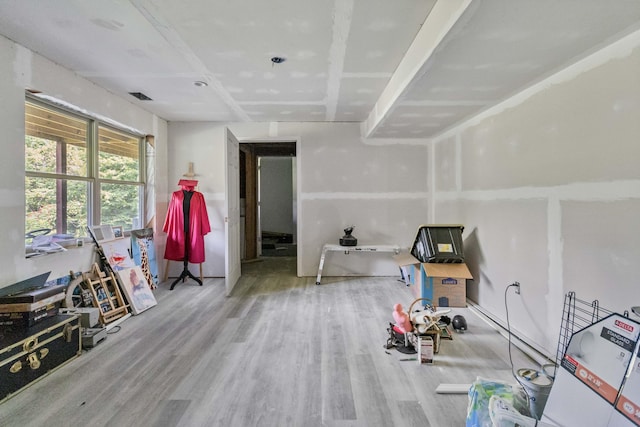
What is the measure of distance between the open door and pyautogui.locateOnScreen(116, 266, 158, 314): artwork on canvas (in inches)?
34.3

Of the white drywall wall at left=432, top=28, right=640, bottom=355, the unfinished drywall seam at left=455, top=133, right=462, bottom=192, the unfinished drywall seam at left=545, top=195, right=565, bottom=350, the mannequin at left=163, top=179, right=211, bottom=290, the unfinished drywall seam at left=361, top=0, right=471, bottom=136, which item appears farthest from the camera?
the mannequin at left=163, top=179, right=211, bottom=290

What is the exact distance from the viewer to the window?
265 centimetres

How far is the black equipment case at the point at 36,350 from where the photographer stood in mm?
1819

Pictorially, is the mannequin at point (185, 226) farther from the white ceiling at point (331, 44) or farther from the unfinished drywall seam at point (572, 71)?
the unfinished drywall seam at point (572, 71)

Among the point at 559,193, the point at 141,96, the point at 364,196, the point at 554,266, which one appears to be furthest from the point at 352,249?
the point at 141,96

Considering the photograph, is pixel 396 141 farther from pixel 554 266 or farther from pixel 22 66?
pixel 22 66

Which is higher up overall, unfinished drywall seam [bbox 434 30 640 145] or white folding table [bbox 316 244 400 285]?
unfinished drywall seam [bbox 434 30 640 145]

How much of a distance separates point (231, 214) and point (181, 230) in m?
0.75

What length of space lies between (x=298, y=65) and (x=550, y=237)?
8.10 feet

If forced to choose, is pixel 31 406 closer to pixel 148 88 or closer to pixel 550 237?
pixel 148 88

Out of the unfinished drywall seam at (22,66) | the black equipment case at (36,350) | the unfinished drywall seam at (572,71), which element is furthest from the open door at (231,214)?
the unfinished drywall seam at (572,71)

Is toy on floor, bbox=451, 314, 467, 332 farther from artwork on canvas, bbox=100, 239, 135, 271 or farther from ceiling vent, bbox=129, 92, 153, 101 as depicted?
ceiling vent, bbox=129, 92, 153, 101

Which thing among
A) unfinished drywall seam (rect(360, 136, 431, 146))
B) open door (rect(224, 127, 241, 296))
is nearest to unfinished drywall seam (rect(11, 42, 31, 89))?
open door (rect(224, 127, 241, 296))

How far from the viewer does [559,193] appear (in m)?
2.18
